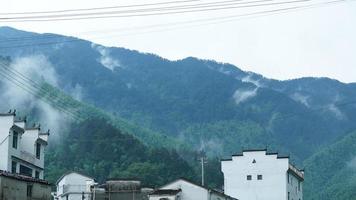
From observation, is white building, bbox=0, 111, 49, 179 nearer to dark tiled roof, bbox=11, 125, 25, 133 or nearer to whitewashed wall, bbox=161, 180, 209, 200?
dark tiled roof, bbox=11, 125, 25, 133

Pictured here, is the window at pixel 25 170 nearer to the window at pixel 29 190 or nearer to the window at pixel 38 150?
the window at pixel 38 150

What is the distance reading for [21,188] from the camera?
1371 inches

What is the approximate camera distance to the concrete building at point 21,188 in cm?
3241

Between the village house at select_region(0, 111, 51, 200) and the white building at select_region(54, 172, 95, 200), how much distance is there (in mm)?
3538

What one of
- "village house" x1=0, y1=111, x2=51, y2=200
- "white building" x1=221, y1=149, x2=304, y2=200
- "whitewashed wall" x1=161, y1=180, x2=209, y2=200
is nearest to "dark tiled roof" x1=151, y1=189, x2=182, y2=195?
"whitewashed wall" x1=161, y1=180, x2=209, y2=200

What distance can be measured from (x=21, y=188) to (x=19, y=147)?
16457mm

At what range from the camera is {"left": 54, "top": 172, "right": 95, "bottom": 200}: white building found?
56.3 m

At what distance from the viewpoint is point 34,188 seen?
120 feet

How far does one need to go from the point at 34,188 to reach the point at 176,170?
62.7 metres

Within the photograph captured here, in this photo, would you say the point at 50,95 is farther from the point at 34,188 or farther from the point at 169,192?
the point at 34,188

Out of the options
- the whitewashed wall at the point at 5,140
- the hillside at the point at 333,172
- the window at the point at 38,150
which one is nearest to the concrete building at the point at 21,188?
the whitewashed wall at the point at 5,140

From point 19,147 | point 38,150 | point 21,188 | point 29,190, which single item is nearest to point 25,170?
point 19,147

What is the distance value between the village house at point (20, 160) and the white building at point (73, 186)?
354 centimetres

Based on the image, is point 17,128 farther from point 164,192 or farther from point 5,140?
point 164,192
